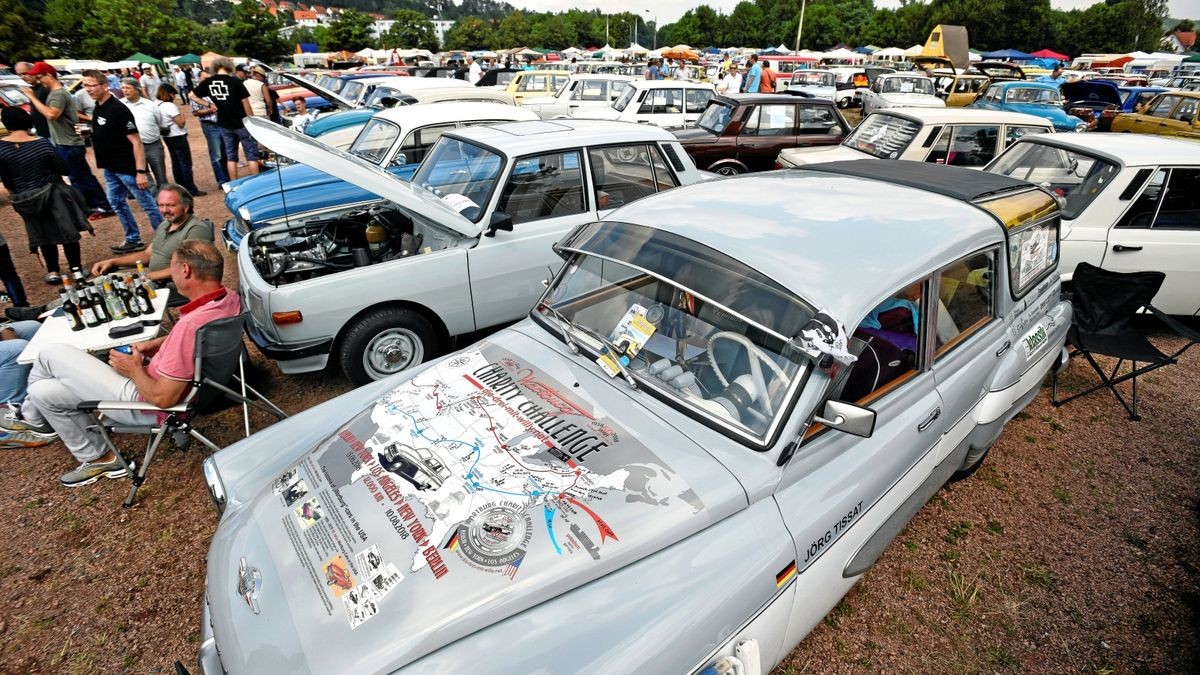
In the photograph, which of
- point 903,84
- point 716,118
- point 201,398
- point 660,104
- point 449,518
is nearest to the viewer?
point 449,518

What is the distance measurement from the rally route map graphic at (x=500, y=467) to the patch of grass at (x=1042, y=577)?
93.0 inches

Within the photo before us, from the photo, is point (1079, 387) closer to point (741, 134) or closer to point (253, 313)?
point (741, 134)

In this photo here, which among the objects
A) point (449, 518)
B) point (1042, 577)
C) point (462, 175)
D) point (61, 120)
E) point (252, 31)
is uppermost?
point (252, 31)

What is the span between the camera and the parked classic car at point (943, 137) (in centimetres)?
742

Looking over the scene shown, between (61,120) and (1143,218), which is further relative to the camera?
(61,120)

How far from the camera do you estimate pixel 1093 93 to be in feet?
60.1

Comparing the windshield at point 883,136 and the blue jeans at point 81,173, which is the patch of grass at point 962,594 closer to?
the windshield at point 883,136

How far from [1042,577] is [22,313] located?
706cm

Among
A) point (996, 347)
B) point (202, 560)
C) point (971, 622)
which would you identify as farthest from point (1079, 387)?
point (202, 560)

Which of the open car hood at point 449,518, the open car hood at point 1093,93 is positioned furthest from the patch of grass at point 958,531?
the open car hood at point 1093,93

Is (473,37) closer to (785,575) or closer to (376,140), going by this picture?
(376,140)

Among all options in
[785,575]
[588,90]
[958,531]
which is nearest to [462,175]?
[785,575]

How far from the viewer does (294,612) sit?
172cm

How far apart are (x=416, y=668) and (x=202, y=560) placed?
223 cm
